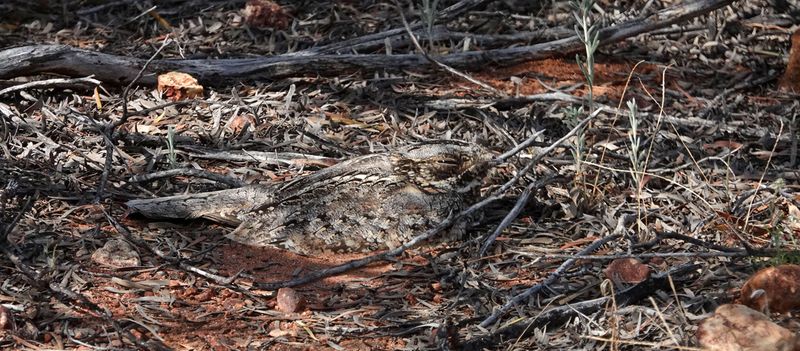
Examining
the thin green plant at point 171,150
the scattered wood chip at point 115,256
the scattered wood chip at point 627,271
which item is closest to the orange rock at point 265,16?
the thin green plant at point 171,150

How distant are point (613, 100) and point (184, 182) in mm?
2743

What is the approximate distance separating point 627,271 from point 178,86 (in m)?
3.04

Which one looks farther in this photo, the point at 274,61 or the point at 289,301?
the point at 274,61

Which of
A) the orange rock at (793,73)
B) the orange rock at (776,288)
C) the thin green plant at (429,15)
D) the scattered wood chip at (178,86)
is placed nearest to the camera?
the orange rock at (776,288)

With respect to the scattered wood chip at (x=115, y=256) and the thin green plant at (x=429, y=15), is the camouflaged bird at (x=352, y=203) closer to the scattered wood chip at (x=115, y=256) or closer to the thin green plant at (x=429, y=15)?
the scattered wood chip at (x=115, y=256)

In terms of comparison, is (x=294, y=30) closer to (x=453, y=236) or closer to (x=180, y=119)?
(x=180, y=119)

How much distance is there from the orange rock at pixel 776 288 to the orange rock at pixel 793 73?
3.17 meters

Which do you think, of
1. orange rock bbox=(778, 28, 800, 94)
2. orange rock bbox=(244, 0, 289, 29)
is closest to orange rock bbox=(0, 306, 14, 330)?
orange rock bbox=(244, 0, 289, 29)

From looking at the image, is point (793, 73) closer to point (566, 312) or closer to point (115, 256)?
point (566, 312)

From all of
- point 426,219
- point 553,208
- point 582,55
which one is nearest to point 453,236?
point 426,219

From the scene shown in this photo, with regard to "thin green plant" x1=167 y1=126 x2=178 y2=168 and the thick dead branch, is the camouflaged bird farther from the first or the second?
the thick dead branch

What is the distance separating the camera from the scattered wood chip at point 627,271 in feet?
14.3

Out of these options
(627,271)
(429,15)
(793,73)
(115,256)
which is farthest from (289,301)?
(793,73)

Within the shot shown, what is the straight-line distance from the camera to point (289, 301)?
4293 millimetres
